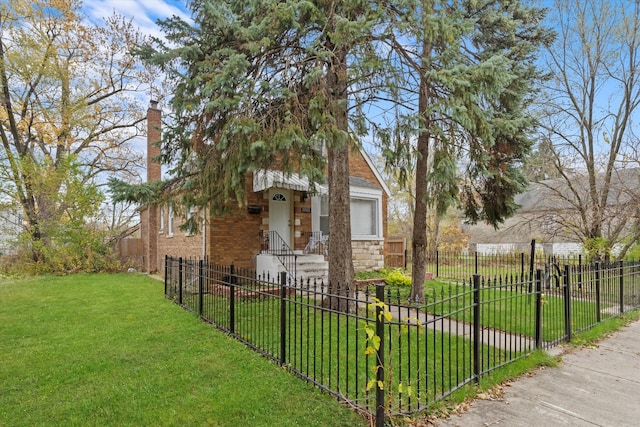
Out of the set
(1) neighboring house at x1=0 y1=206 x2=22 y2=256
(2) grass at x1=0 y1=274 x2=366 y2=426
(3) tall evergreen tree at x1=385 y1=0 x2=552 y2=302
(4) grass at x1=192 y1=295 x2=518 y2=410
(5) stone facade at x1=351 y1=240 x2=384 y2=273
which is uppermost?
(3) tall evergreen tree at x1=385 y1=0 x2=552 y2=302

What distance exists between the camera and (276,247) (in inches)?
472

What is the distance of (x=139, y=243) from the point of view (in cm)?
1917

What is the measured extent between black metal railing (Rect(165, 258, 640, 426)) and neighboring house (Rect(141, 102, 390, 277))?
6.36 ft

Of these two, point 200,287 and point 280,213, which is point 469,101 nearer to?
point 200,287

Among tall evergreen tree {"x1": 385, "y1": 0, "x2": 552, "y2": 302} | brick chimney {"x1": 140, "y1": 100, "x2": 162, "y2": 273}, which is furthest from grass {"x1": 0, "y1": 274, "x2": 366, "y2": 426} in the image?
brick chimney {"x1": 140, "y1": 100, "x2": 162, "y2": 273}

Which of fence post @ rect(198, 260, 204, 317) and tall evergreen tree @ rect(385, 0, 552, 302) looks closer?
tall evergreen tree @ rect(385, 0, 552, 302)

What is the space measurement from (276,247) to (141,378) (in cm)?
759

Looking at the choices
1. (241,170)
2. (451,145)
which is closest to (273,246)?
(241,170)

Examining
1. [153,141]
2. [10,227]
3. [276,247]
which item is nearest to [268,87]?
[276,247]

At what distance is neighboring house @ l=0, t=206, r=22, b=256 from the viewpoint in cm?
1589

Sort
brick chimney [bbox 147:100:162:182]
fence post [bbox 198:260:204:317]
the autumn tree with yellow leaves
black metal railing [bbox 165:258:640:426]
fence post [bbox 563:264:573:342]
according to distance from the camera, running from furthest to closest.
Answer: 1. brick chimney [bbox 147:100:162:182]
2. the autumn tree with yellow leaves
3. fence post [bbox 198:260:204:317]
4. fence post [bbox 563:264:573:342]
5. black metal railing [bbox 165:258:640:426]

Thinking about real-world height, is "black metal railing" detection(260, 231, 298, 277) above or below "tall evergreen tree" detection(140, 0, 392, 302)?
below

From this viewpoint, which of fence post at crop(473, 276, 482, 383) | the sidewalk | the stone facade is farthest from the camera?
the stone facade

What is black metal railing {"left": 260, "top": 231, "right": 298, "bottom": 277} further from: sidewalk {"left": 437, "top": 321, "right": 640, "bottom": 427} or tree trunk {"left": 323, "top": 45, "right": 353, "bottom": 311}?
sidewalk {"left": 437, "top": 321, "right": 640, "bottom": 427}
